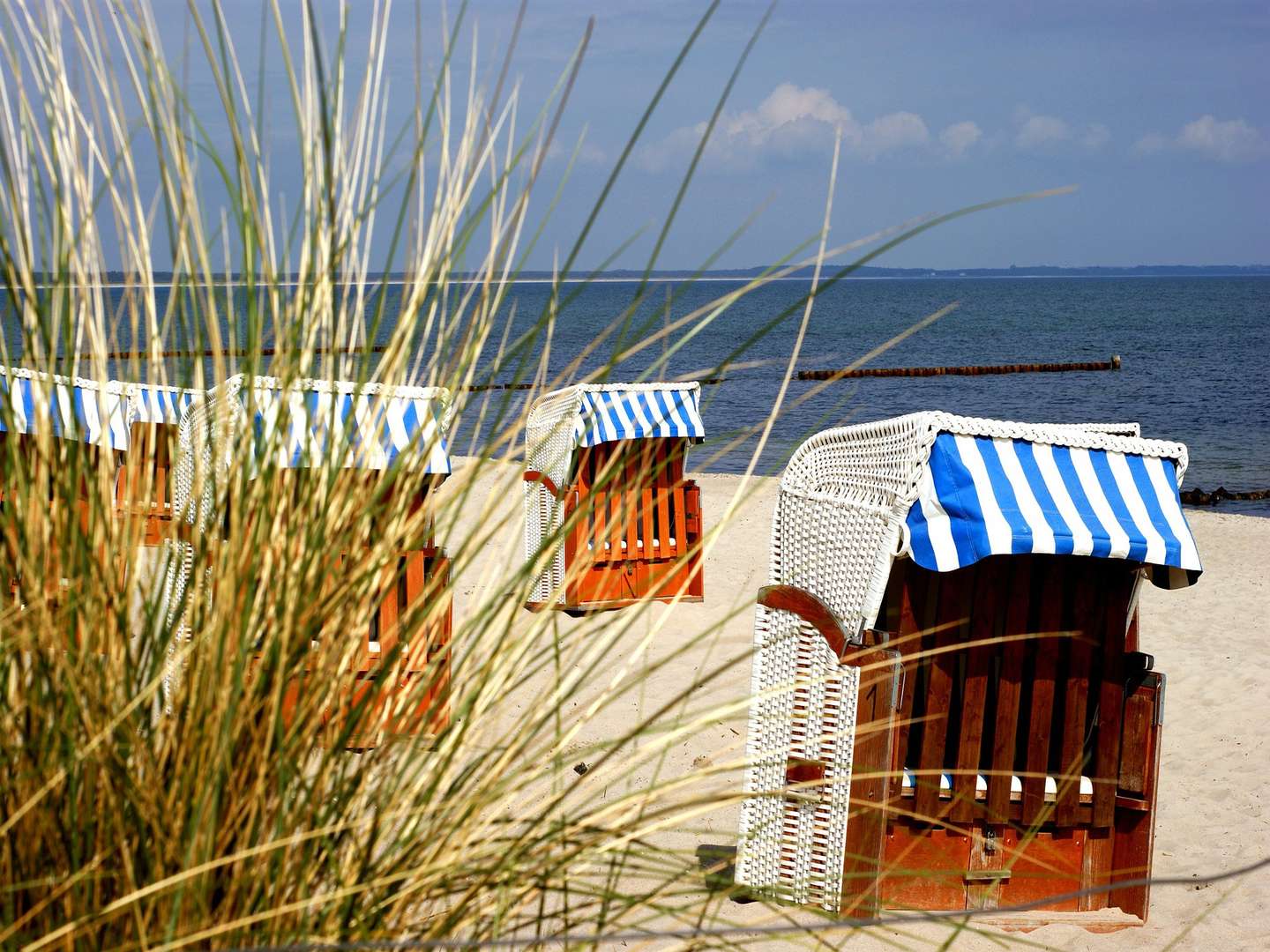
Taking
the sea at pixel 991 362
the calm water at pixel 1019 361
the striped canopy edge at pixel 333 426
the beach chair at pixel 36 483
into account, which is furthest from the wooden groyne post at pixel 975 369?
the beach chair at pixel 36 483

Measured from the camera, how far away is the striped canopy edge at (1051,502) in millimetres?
3252

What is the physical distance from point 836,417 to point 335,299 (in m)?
29.3

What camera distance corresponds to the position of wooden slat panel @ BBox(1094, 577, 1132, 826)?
3.57 metres

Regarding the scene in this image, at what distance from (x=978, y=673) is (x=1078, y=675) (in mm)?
307

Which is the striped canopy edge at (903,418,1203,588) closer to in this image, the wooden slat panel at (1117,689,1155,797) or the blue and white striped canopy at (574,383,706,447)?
the wooden slat panel at (1117,689,1155,797)

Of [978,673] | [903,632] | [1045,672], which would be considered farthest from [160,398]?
[1045,672]

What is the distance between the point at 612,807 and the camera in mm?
1392

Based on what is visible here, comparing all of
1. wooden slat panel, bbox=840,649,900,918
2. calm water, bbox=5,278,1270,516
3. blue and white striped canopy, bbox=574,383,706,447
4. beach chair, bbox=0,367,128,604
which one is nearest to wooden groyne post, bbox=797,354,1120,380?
calm water, bbox=5,278,1270,516

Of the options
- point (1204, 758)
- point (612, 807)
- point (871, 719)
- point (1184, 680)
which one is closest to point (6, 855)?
point (612, 807)

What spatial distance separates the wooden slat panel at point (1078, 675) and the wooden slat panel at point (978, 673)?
0.23 m

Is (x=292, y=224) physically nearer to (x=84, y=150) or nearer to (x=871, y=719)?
(x=84, y=150)

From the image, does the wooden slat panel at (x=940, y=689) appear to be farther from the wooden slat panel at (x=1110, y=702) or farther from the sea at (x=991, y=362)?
the sea at (x=991, y=362)

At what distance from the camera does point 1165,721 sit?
6.04 m

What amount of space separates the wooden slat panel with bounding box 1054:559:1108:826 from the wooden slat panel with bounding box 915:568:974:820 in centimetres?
33
